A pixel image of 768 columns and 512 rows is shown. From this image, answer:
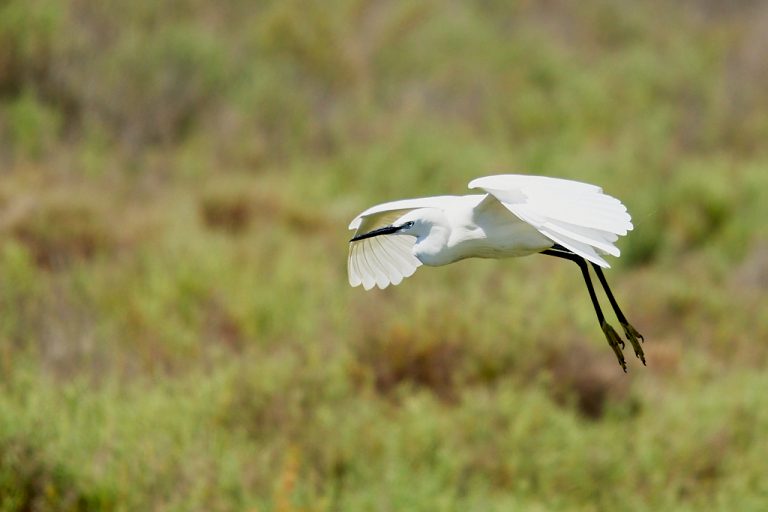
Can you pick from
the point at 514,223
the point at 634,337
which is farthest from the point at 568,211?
the point at 634,337

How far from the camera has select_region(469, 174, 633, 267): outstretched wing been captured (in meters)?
2.36

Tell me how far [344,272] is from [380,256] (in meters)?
3.83

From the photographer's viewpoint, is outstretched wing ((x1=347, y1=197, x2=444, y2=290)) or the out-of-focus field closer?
outstretched wing ((x1=347, y1=197, x2=444, y2=290))

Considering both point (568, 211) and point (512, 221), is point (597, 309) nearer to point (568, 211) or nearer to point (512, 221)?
point (512, 221)

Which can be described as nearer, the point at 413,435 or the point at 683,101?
the point at 413,435

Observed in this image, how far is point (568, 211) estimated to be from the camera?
8.18 feet

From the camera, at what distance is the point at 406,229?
9.27 ft

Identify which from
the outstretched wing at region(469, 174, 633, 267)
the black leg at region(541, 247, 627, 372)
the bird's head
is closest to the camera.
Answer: the outstretched wing at region(469, 174, 633, 267)

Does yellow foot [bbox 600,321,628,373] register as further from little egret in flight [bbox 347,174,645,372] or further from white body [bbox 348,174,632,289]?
white body [bbox 348,174,632,289]

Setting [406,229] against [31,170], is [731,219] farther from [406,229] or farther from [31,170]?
[406,229]

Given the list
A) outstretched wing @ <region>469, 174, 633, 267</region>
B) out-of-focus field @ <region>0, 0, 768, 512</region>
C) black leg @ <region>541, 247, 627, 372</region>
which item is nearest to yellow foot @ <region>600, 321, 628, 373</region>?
black leg @ <region>541, 247, 627, 372</region>

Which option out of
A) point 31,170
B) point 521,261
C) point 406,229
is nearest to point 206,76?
→ point 31,170

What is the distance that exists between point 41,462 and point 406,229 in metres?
2.52

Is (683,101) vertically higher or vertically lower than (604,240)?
higher
